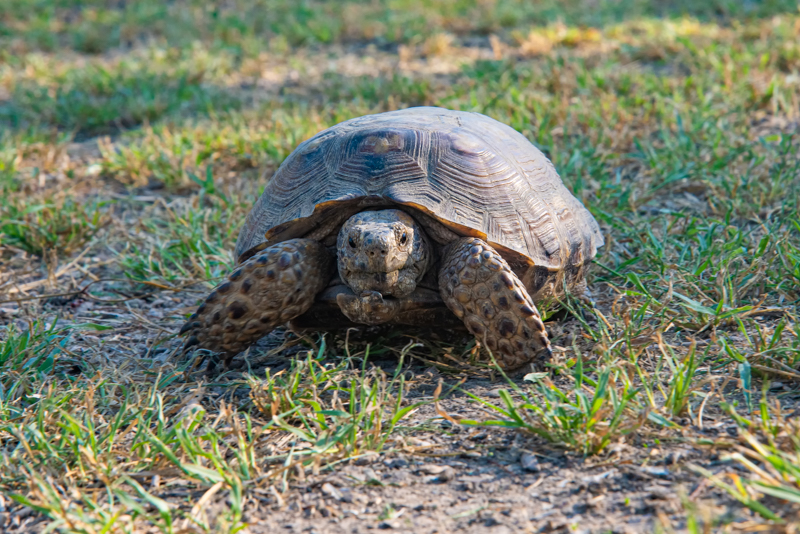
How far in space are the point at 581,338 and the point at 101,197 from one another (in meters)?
2.91

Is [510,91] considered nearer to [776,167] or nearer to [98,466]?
[776,167]

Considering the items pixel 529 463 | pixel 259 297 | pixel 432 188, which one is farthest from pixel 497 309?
pixel 259 297

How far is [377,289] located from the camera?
93.9 inches

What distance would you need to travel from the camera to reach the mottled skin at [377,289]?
2350 mm

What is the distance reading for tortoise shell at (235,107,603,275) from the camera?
2.52 metres

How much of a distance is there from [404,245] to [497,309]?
1.20 feet

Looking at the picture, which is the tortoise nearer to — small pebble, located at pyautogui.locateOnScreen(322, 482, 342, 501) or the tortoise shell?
the tortoise shell

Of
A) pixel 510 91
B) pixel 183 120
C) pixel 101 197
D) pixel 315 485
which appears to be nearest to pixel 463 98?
pixel 510 91

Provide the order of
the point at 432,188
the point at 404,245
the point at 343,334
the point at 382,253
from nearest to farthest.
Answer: the point at 382,253 < the point at 404,245 < the point at 432,188 < the point at 343,334

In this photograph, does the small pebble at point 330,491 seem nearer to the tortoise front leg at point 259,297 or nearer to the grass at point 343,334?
the grass at point 343,334

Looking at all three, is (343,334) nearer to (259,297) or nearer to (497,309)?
(259,297)

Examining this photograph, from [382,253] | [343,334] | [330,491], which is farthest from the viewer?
[343,334]

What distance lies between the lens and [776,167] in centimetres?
385

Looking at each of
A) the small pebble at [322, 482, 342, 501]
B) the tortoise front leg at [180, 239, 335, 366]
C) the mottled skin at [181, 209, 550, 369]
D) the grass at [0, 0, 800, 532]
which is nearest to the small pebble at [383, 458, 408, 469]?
the grass at [0, 0, 800, 532]
